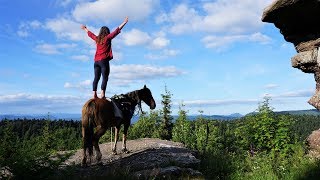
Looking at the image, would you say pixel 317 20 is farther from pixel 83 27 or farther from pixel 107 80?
pixel 83 27

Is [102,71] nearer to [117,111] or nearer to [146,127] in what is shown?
[117,111]

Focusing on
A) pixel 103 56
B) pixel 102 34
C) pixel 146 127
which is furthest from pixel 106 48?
pixel 146 127

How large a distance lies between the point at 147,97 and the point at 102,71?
10.7 ft

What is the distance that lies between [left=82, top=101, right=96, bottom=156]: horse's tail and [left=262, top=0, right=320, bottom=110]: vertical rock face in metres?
6.44

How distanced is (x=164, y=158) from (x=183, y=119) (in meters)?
9.72

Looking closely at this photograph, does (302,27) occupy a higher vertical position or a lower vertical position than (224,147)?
higher

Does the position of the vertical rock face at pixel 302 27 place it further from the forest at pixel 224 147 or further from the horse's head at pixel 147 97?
the horse's head at pixel 147 97

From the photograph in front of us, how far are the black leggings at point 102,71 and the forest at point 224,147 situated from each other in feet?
8.94

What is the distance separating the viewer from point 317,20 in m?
8.18

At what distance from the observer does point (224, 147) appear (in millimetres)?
20109

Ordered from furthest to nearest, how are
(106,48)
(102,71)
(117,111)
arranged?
(117,111) < (106,48) < (102,71)

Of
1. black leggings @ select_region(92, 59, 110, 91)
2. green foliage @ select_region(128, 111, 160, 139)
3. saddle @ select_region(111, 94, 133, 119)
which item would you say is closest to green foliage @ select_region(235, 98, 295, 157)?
saddle @ select_region(111, 94, 133, 119)

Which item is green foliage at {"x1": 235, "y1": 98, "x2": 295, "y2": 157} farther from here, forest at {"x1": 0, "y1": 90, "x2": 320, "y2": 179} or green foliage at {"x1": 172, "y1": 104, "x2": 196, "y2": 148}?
green foliage at {"x1": 172, "y1": 104, "x2": 196, "y2": 148}

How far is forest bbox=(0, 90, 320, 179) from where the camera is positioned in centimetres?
811
